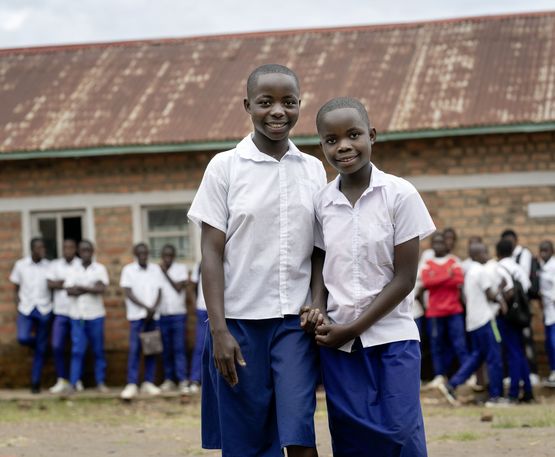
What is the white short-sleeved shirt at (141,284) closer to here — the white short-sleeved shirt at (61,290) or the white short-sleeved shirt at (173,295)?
the white short-sleeved shirt at (173,295)

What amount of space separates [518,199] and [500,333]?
6.93 feet

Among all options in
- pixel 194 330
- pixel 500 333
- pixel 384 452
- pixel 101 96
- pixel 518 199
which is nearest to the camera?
pixel 384 452

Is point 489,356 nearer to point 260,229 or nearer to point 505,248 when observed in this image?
point 505,248

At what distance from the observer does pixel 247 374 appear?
4.62m

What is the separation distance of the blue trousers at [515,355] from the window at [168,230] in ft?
13.7

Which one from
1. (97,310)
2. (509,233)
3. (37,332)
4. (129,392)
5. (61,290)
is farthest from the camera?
(37,332)

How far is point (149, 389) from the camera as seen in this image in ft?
41.9

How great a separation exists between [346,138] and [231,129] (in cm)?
857

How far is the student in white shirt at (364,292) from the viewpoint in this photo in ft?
14.8

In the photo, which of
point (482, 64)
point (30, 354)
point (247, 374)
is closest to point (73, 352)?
point (30, 354)

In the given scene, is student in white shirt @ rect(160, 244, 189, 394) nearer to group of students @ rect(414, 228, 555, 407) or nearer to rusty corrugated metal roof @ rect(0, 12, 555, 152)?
rusty corrugated metal roof @ rect(0, 12, 555, 152)

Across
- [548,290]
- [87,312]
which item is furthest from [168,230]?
[548,290]

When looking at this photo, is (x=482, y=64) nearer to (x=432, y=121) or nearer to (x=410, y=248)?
(x=432, y=121)

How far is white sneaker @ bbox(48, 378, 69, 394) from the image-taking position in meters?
13.1
